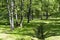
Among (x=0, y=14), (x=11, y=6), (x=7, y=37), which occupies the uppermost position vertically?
(x=11, y=6)

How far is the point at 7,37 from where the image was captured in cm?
2750

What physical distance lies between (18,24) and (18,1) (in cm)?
657

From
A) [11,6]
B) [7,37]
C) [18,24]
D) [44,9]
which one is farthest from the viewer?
[44,9]

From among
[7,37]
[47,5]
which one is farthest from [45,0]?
[7,37]

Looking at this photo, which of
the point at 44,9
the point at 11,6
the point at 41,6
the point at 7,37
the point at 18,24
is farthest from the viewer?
the point at 44,9

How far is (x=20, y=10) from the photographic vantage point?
1951 inches

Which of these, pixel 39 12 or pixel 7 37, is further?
pixel 39 12

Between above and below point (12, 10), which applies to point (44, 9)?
below

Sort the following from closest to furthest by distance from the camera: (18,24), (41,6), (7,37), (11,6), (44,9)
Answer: (7,37), (11,6), (18,24), (41,6), (44,9)

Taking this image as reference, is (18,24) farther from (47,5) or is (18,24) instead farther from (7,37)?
(47,5)

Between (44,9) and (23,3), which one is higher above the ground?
(23,3)

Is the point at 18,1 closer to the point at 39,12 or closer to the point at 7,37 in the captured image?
the point at 7,37

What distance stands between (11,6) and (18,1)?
9008 millimetres

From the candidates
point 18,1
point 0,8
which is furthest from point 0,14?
point 18,1
